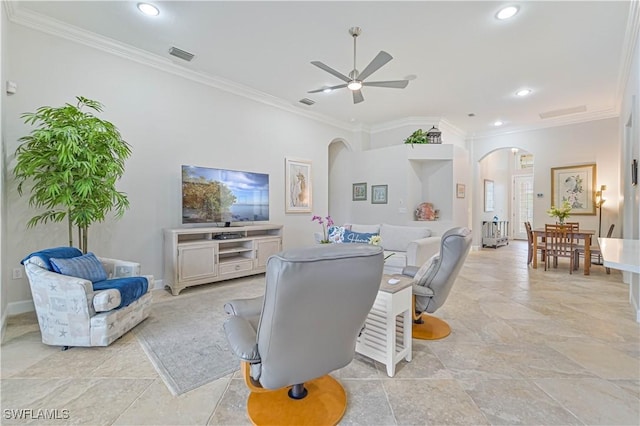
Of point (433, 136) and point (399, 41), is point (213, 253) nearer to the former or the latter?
point (399, 41)

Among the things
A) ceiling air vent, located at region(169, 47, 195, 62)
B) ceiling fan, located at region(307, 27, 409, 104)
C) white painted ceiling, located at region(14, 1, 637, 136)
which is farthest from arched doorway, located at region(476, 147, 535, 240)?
ceiling air vent, located at region(169, 47, 195, 62)

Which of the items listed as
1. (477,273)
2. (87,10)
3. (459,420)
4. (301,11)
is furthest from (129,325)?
(477,273)

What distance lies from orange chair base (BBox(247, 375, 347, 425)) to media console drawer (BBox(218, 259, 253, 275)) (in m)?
2.65

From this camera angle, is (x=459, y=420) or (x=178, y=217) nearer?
(x=459, y=420)

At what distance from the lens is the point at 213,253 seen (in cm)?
408

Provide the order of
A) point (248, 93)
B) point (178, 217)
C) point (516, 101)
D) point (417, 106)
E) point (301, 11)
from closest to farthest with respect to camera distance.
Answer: point (301, 11)
point (178, 217)
point (248, 93)
point (516, 101)
point (417, 106)

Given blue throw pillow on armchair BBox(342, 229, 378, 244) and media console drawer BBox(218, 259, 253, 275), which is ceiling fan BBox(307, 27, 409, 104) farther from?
media console drawer BBox(218, 259, 253, 275)

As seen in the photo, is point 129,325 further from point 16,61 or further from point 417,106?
point 417,106

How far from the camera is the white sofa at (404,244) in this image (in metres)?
4.28

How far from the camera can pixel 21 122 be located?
308cm

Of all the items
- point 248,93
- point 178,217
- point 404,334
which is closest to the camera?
point 404,334

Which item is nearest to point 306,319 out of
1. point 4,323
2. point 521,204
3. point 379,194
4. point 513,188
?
point 4,323

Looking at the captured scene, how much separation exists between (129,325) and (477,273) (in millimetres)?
5232

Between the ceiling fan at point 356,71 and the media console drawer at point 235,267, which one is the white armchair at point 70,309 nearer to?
the media console drawer at point 235,267
